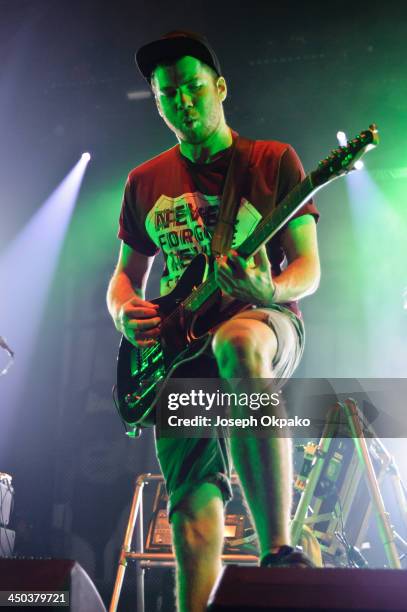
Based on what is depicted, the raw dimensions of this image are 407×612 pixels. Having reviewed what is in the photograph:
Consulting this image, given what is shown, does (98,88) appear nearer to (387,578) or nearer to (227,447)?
(227,447)

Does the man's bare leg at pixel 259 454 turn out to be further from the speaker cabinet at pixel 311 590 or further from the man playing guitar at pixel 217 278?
the speaker cabinet at pixel 311 590

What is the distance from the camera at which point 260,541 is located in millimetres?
1756

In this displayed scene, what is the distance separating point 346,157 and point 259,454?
1007mm

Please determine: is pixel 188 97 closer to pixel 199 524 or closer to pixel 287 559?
pixel 199 524

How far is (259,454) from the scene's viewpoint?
5.98ft

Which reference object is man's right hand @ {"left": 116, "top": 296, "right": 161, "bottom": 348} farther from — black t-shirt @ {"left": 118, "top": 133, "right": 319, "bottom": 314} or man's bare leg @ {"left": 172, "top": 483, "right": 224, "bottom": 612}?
man's bare leg @ {"left": 172, "top": 483, "right": 224, "bottom": 612}

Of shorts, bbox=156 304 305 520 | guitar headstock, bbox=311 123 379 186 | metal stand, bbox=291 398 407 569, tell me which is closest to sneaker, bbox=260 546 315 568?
shorts, bbox=156 304 305 520

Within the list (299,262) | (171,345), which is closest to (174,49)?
(299,262)

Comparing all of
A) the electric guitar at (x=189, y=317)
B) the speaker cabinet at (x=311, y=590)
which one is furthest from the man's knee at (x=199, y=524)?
the speaker cabinet at (x=311, y=590)

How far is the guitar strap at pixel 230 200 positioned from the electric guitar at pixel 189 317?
8 cm

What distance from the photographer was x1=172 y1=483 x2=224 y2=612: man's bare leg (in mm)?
1885

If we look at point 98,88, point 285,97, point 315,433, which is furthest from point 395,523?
point 98,88

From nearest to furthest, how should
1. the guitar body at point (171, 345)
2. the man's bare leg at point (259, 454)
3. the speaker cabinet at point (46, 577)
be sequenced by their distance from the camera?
the speaker cabinet at point (46, 577)
the man's bare leg at point (259, 454)
the guitar body at point (171, 345)

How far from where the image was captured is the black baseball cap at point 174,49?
2426mm
